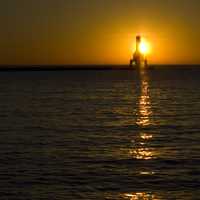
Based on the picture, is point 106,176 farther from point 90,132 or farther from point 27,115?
point 27,115

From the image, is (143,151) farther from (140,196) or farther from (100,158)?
(140,196)

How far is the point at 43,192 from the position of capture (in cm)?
2241

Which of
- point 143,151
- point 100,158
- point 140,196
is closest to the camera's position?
point 140,196

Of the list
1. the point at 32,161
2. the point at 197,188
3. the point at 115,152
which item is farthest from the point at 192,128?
the point at 197,188

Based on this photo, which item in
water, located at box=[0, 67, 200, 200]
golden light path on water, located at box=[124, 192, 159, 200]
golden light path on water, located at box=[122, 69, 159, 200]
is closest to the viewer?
golden light path on water, located at box=[124, 192, 159, 200]

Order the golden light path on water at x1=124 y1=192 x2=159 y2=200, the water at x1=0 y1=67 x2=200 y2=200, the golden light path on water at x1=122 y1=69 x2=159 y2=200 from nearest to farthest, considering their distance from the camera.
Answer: the golden light path on water at x1=124 y1=192 x2=159 y2=200, the golden light path on water at x1=122 y1=69 x2=159 y2=200, the water at x1=0 y1=67 x2=200 y2=200

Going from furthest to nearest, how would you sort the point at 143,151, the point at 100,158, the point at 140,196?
1. the point at 143,151
2. the point at 100,158
3. the point at 140,196

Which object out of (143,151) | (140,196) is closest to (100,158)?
(143,151)

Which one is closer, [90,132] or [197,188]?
[197,188]

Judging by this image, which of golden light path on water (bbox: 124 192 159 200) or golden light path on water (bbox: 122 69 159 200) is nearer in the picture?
golden light path on water (bbox: 124 192 159 200)

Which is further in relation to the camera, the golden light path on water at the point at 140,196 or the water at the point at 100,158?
the water at the point at 100,158

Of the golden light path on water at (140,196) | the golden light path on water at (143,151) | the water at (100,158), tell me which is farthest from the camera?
the water at (100,158)

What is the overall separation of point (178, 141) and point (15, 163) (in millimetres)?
10119

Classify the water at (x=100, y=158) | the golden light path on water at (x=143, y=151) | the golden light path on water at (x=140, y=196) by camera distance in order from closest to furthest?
the golden light path on water at (x=140, y=196) → the golden light path on water at (x=143, y=151) → the water at (x=100, y=158)
